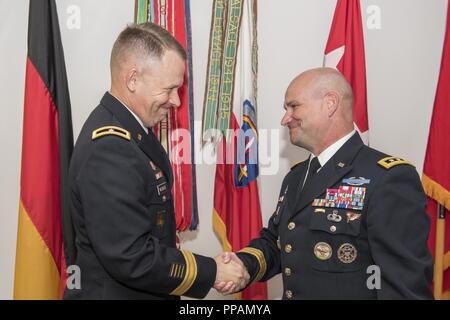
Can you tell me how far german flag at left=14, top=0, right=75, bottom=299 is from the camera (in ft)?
9.05

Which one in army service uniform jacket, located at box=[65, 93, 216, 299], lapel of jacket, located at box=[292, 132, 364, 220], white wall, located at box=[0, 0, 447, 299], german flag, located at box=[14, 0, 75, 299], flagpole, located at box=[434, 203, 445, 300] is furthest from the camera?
white wall, located at box=[0, 0, 447, 299]

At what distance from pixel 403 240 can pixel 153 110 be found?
1097 mm

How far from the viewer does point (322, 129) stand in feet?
7.27

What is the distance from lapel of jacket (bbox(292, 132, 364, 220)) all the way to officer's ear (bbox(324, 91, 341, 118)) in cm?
15

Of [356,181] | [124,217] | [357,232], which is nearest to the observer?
[124,217]

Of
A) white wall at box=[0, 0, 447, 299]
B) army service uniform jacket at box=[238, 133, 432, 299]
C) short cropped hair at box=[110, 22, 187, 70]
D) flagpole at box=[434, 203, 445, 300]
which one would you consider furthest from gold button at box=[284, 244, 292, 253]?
flagpole at box=[434, 203, 445, 300]

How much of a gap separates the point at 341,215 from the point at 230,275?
0.59 metres

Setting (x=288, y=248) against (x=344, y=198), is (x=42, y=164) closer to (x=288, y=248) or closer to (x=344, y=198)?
(x=288, y=248)

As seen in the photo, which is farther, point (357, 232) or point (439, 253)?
point (439, 253)

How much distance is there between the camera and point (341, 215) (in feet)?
6.51

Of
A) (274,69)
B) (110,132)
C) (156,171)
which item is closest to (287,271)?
(156,171)

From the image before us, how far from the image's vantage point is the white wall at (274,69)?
10.5 ft

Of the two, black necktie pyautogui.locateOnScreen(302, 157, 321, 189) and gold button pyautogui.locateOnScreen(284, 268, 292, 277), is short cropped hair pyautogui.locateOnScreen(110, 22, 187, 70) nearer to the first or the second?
black necktie pyautogui.locateOnScreen(302, 157, 321, 189)
